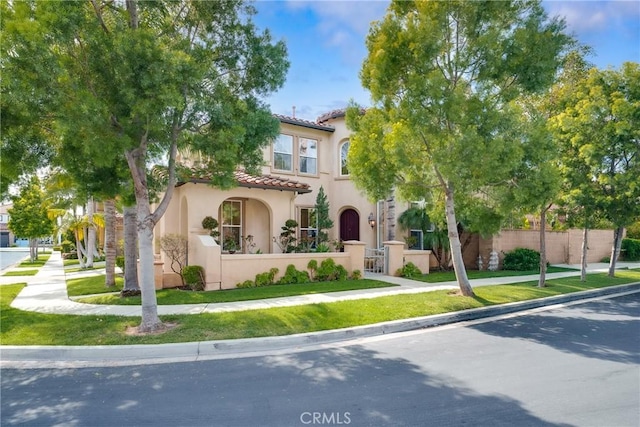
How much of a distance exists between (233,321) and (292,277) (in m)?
5.45

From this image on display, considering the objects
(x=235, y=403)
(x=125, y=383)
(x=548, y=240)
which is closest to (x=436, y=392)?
(x=235, y=403)

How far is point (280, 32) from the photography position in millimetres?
8609

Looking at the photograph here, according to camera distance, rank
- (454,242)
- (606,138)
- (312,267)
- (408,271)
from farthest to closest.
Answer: (408,271), (312,267), (606,138), (454,242)

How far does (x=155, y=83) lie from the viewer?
6562 millimetres

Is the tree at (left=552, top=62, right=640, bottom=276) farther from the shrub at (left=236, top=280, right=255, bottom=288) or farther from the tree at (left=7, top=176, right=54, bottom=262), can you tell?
the tree at (left=7, top=176, right=54, bottom=262)

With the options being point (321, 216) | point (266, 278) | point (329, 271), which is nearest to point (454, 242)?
point (329, 271)

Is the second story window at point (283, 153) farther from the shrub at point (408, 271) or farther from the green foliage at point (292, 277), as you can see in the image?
the shrub at point (408, 271)

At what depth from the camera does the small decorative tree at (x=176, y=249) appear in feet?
41.9

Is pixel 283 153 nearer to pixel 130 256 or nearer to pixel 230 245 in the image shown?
pixel 230 245

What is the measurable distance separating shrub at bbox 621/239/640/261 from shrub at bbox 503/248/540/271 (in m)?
11.1

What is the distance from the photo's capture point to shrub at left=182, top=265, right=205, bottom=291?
12.2 metres

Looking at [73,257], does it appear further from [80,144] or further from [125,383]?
[125,383]

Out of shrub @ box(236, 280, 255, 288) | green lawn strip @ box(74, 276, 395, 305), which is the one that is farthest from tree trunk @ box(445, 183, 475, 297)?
shrub @ box(236, 280, 255, 288)

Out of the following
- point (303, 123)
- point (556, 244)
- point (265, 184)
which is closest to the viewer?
point (265, 184)
